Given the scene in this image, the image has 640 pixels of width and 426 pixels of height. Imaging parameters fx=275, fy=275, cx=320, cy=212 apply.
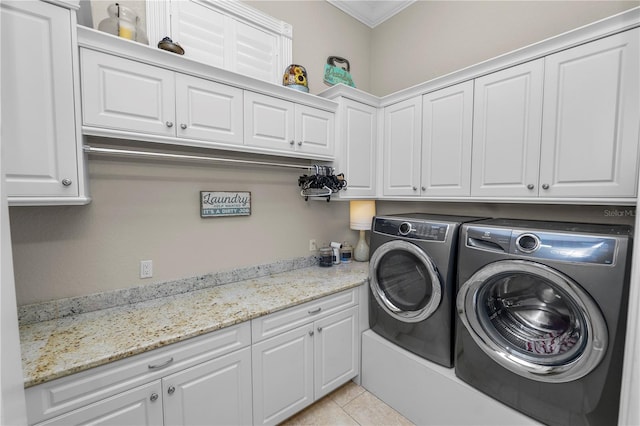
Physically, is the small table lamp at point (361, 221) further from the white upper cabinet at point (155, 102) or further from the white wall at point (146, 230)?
the white upper cabinet at point (155, 102)

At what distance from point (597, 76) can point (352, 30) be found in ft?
7.09

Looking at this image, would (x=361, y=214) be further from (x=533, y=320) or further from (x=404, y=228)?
(x=533, y=320)

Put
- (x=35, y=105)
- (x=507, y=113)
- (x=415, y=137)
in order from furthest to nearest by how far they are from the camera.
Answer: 1. (x=415, y=137)
2. (x=507, y=113)
3. (x=35, y=105)

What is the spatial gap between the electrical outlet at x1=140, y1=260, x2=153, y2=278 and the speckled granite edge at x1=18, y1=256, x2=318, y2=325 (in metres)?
0.06

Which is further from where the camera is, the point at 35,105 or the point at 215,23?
the point at 215,23

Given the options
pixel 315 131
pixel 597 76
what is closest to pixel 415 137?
pixel 315 131

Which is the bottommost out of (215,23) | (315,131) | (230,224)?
(230,224)

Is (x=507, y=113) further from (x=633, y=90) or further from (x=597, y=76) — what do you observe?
(x=633, y=90)

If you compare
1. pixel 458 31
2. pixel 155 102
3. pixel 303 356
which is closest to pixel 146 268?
pixel 155 102

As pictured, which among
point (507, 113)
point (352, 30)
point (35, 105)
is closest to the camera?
point (35, 105)

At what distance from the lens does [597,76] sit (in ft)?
4.88

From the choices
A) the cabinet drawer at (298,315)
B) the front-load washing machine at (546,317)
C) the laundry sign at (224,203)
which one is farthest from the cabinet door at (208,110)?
the front-load washing machine at (546,317)

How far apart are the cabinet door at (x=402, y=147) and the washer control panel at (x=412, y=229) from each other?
48 centimetres

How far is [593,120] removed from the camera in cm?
150
